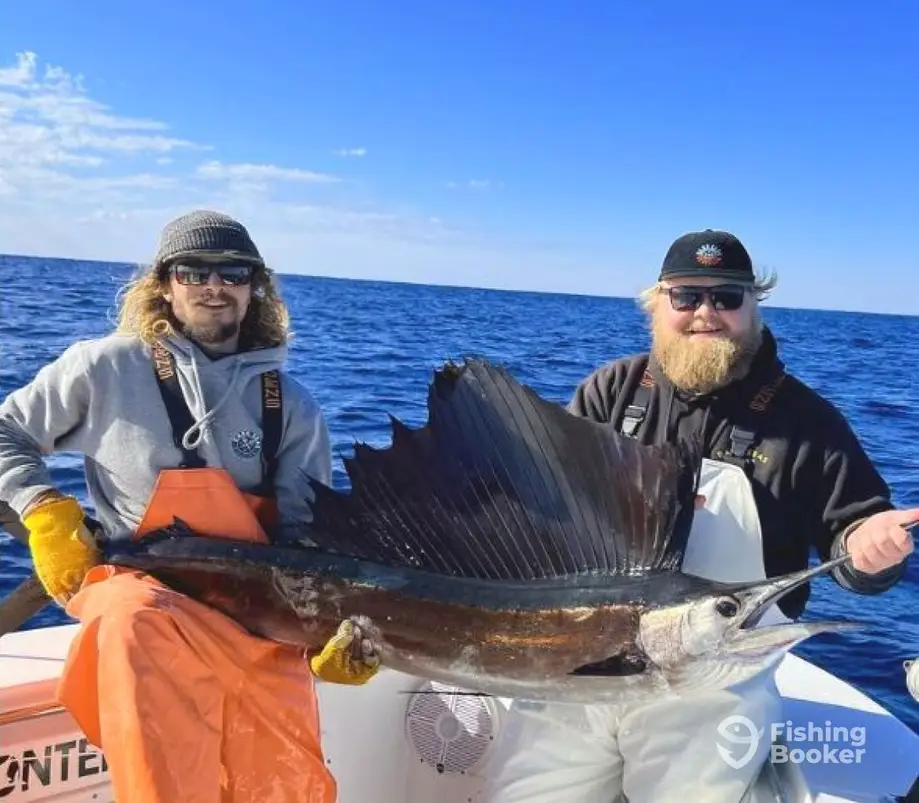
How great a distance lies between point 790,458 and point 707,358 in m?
0.33

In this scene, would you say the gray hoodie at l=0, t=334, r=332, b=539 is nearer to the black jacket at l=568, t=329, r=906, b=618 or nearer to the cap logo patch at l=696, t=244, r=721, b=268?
the black jacket at l=568, t=329, r=906, b=618

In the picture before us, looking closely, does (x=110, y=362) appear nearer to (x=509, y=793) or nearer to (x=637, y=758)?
(x=509, y=793)

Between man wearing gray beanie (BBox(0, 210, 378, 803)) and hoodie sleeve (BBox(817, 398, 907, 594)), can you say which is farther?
hoodie sleeve (BBox(817, 398, 907, 594))

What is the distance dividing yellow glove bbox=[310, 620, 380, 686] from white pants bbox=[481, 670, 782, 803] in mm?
474

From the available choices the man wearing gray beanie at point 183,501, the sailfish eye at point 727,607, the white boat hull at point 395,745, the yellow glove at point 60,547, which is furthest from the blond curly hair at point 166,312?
the sailfish eye at point 727,607

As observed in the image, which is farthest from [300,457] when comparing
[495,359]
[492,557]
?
[495,359]

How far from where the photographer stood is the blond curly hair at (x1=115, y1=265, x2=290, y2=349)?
7.88 ft

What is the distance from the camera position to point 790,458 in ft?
7.34

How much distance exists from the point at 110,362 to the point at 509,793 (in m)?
1.46

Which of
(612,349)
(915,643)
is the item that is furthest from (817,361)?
(915,643)

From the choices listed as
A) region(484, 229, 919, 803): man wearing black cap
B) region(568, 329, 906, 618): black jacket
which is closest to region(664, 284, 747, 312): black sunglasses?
region(484, 229, 919, 803): man wearing black cap

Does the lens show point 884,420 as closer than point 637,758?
No

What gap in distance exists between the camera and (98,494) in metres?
2.31

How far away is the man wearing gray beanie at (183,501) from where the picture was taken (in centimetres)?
163
